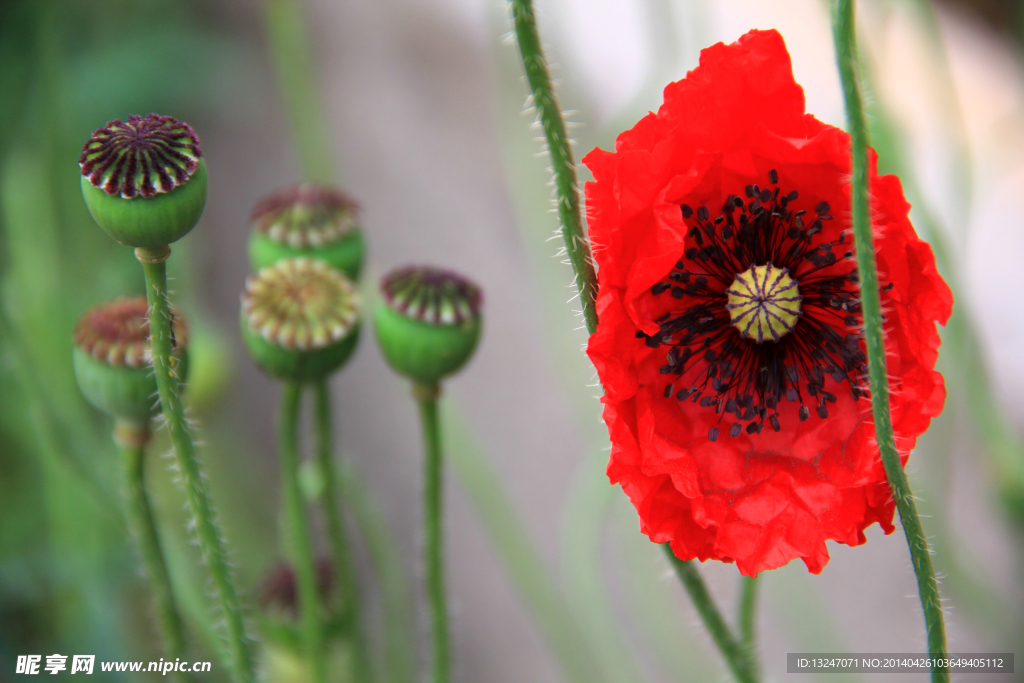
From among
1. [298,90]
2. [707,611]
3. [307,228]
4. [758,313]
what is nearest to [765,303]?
[758,313]

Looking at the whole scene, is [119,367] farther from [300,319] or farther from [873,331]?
[873,331]

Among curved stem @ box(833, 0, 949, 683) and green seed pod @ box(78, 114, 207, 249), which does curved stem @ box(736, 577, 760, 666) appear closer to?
curved stem @ box(833, 0, 949, 683)

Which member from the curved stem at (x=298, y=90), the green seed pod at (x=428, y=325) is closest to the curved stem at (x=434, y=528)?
the green seed pod at (x=428, y=325)

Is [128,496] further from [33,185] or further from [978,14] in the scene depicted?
[978,14]

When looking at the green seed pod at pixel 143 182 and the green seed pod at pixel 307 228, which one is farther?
the green seed pod at pixel 307 228

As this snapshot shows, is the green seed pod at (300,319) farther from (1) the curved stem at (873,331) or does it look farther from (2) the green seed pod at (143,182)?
(1) the curved stem at (873,331)

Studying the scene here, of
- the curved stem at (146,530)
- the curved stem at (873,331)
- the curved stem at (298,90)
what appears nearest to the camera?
the curved stem at (873,331)
